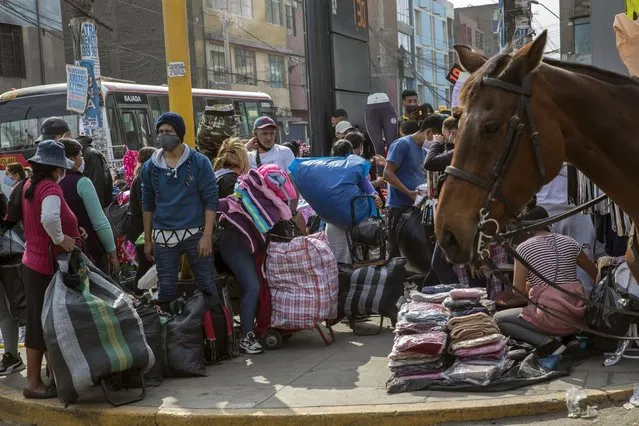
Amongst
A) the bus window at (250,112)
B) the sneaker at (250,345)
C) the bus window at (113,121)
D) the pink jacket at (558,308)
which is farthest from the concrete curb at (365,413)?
the bus window at (250,112)

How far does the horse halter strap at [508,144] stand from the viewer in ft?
11.1

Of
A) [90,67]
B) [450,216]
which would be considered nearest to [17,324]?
[450,216]

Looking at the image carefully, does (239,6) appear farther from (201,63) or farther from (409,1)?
(409,1)

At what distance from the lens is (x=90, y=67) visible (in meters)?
13.6

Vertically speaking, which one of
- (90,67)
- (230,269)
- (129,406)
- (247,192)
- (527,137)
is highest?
(90,67)

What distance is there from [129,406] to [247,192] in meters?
2.21

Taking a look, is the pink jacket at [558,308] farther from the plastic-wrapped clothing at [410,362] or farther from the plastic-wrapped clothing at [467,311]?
the plastic-wrapped clothing at [410,362]

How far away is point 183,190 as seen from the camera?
682cm

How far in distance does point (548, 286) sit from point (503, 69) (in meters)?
3.16

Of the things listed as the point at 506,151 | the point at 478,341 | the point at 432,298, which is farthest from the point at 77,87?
the point at 506,151

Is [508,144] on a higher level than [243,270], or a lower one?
higher

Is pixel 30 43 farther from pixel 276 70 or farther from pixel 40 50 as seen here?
pixel 276 70

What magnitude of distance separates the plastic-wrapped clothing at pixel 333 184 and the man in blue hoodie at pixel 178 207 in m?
1.16

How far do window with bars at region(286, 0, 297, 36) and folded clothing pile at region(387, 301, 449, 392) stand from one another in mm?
46072
